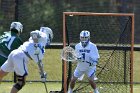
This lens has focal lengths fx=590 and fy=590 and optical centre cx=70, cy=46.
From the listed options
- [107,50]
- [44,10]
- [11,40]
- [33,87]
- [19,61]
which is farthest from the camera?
[44,10]

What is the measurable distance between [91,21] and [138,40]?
6.99m

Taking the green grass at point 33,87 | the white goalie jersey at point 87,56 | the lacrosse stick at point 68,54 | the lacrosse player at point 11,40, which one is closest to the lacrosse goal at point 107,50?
the white goalie jersey at point 87,56

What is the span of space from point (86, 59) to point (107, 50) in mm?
1211

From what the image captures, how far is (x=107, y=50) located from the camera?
39.4ft

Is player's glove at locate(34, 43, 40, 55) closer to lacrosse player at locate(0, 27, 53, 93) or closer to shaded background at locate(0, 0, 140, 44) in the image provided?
lacrosse player at locate(0, 27, 53, 93)

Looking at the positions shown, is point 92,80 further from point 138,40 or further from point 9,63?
point 138,40

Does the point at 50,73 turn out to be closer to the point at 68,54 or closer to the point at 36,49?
the point at 68,54

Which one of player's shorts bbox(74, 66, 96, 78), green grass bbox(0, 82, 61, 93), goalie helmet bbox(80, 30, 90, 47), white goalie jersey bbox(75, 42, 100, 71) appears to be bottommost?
green grass bbox(0, 82, 61, 93)

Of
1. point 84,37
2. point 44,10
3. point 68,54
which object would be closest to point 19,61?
point 68,54

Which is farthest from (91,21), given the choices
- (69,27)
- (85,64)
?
(85,64)

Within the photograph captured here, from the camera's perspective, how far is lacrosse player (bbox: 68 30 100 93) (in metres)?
10.8

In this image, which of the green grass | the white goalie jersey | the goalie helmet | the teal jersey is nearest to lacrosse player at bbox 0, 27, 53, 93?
the teal jersey

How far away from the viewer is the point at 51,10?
1500 centimetres

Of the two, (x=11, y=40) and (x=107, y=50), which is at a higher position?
(x=11, y=40)
